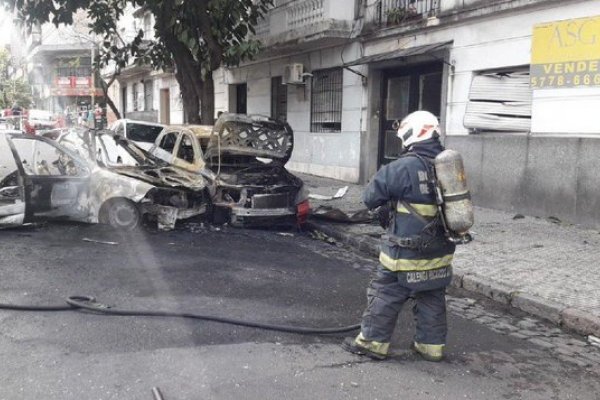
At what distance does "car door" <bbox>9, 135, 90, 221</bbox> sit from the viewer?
25.1 ft

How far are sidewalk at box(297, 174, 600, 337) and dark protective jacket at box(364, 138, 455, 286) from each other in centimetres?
179

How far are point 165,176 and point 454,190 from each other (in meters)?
5.49

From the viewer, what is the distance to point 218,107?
829 inches

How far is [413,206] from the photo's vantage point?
12.3 feet

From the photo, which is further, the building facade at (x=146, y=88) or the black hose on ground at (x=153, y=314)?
the building facade at (x=146, y=88)

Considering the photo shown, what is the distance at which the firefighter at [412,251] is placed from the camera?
12.2ft

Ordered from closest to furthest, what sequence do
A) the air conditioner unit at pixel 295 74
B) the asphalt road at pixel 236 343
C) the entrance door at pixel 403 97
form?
the asphalt road at pixel 236 343 < the entrance door at pixel 403 97 < the air conditioner unit at pixel 295 74

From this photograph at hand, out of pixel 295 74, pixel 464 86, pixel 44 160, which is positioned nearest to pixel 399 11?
pixel 464 86

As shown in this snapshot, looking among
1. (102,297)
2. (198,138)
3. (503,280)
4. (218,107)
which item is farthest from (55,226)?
(218,107)

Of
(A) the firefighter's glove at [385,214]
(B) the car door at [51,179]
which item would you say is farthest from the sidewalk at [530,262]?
(B) the car door at [51,179]

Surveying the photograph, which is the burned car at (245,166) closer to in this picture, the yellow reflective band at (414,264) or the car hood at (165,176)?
the car hood at (165,176)

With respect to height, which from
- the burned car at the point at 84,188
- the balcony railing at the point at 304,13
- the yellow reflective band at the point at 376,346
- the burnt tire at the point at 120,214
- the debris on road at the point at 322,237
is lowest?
the debris on road at the point at 322,237

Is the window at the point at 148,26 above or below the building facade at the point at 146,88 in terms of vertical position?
above

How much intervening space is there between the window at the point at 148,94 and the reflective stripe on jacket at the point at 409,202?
2475cm
